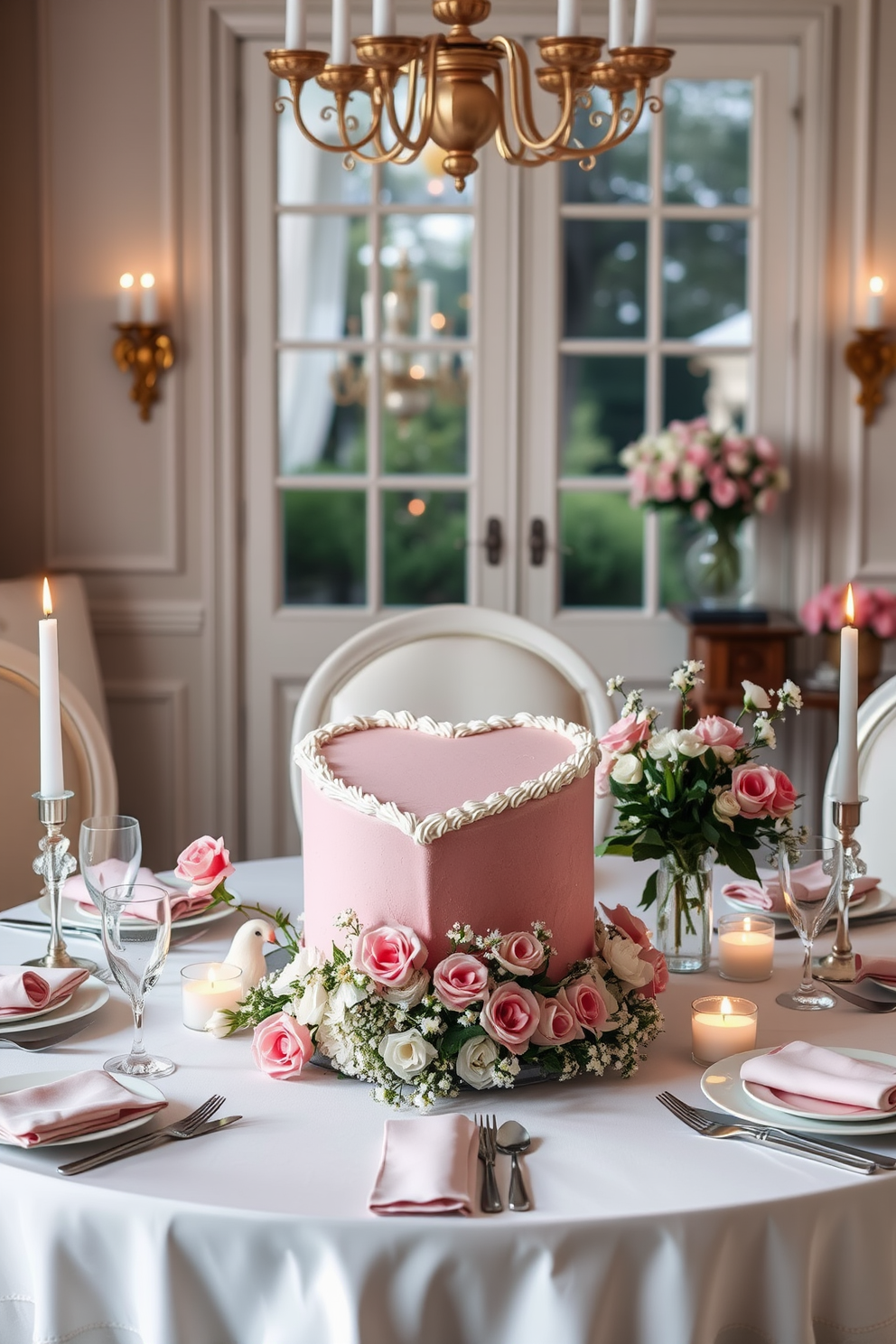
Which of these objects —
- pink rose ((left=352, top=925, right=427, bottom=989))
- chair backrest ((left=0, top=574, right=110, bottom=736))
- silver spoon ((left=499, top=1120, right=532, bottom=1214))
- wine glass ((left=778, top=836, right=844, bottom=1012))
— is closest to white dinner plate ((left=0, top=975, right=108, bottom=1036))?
pink rose ((left=352, top=925, right=427, bottom=989))

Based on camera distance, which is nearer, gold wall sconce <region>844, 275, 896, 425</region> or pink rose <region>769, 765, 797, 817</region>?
pink rose <region>769, 765, 797, 817</region>

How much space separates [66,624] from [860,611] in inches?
72.4

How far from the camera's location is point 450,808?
1.21 metres

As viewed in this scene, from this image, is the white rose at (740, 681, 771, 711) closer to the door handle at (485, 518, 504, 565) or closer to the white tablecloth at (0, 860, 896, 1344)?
the white tablecloth at (0, 860, 896, 1344)

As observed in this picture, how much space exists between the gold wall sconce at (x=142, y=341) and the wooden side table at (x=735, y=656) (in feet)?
4.79

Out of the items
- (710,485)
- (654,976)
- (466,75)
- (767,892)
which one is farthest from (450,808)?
(710,485)

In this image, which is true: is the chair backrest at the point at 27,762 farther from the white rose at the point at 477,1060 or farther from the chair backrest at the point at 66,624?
the chair backrest at the point at 66,624

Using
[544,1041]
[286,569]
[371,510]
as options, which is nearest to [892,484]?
[371,510]

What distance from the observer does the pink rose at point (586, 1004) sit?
119 cm

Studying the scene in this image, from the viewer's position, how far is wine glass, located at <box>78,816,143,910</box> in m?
1.29

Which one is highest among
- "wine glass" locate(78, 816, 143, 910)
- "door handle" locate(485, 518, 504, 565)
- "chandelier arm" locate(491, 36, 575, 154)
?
"chandelier arm" locate(491, 36, 575, 154)

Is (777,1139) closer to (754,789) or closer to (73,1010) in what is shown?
(754,789)

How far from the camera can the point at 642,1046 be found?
4.20ft

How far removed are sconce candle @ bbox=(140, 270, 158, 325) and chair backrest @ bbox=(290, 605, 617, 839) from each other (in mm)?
1644
